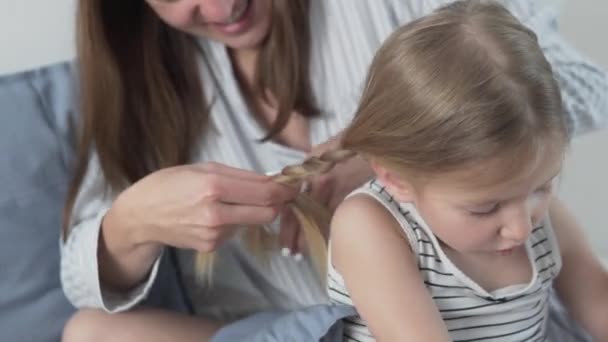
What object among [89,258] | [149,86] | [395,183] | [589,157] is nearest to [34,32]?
[149,86]

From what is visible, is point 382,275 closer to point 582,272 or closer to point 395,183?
point 395,183

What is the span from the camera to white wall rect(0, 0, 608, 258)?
1.13 m

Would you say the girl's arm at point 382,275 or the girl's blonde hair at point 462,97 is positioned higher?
the girl's blonde hair at point 462,97

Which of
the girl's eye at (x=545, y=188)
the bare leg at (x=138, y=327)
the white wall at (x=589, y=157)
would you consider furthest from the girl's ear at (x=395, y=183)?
the white wall at (x=589, y=157)

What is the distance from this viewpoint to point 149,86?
1022 millimetres

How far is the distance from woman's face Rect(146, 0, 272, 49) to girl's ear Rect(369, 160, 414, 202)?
255 mm

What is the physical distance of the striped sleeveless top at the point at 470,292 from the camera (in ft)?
2.65

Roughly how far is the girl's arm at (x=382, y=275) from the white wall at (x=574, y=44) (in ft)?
1.73

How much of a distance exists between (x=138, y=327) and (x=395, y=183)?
374mm

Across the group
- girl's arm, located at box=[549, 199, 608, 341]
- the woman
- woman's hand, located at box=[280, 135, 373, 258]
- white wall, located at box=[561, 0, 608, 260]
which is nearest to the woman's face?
the woman

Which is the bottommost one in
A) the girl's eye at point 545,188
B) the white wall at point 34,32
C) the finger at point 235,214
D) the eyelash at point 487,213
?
the finger at point 235,214

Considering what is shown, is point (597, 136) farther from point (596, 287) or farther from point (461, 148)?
point (461, 148)

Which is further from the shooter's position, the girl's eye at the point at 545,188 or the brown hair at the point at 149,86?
the brown hair at the point at 149,86

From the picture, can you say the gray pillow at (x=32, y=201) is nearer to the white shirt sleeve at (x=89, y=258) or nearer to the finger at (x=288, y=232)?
the white shirt sleeve at (x=89, y=258)
